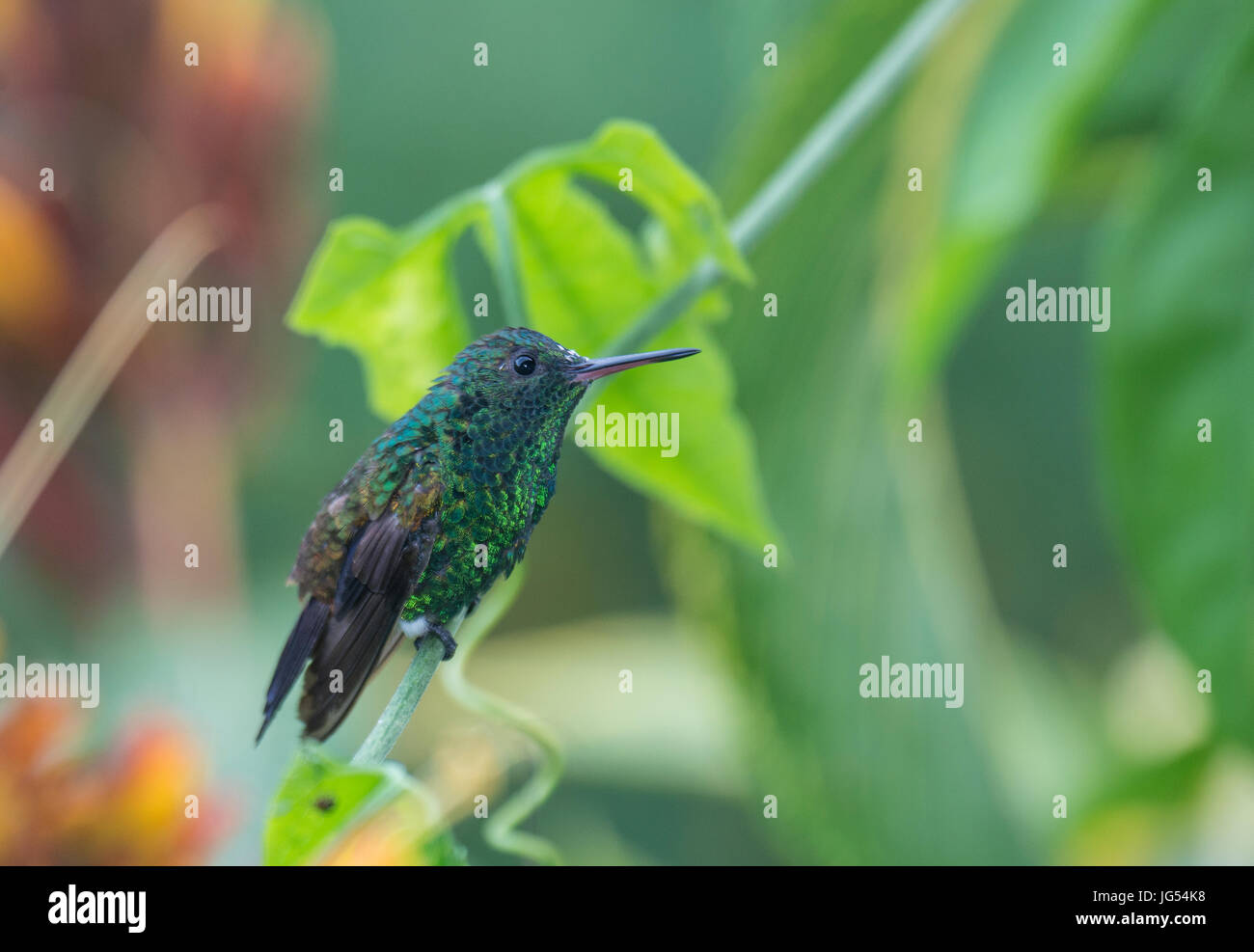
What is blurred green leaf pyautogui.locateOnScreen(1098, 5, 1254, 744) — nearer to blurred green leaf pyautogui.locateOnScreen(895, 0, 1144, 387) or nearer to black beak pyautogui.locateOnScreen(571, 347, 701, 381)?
blurred green leaf pyautogui.locateOnScreen(895, 0, 1144, 387)

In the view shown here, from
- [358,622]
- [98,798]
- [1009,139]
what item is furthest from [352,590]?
[1009,139]

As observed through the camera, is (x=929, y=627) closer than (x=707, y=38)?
Yes

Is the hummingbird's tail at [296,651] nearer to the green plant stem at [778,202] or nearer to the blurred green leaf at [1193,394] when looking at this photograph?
the green plant stem at [778,202]

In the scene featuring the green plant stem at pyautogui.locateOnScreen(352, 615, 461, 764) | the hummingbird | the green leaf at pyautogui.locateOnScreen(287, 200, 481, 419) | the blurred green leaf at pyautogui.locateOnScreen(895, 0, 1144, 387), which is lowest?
the green plant stem at pyautogui.locateOnScreen(352, 615, 461, 764)

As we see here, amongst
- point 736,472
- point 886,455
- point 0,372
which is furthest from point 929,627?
point 0,372

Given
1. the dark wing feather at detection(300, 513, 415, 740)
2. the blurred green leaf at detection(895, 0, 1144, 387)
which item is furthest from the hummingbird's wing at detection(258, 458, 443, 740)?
the blurred green leaf at detection(895, 0, 1144, 387)
